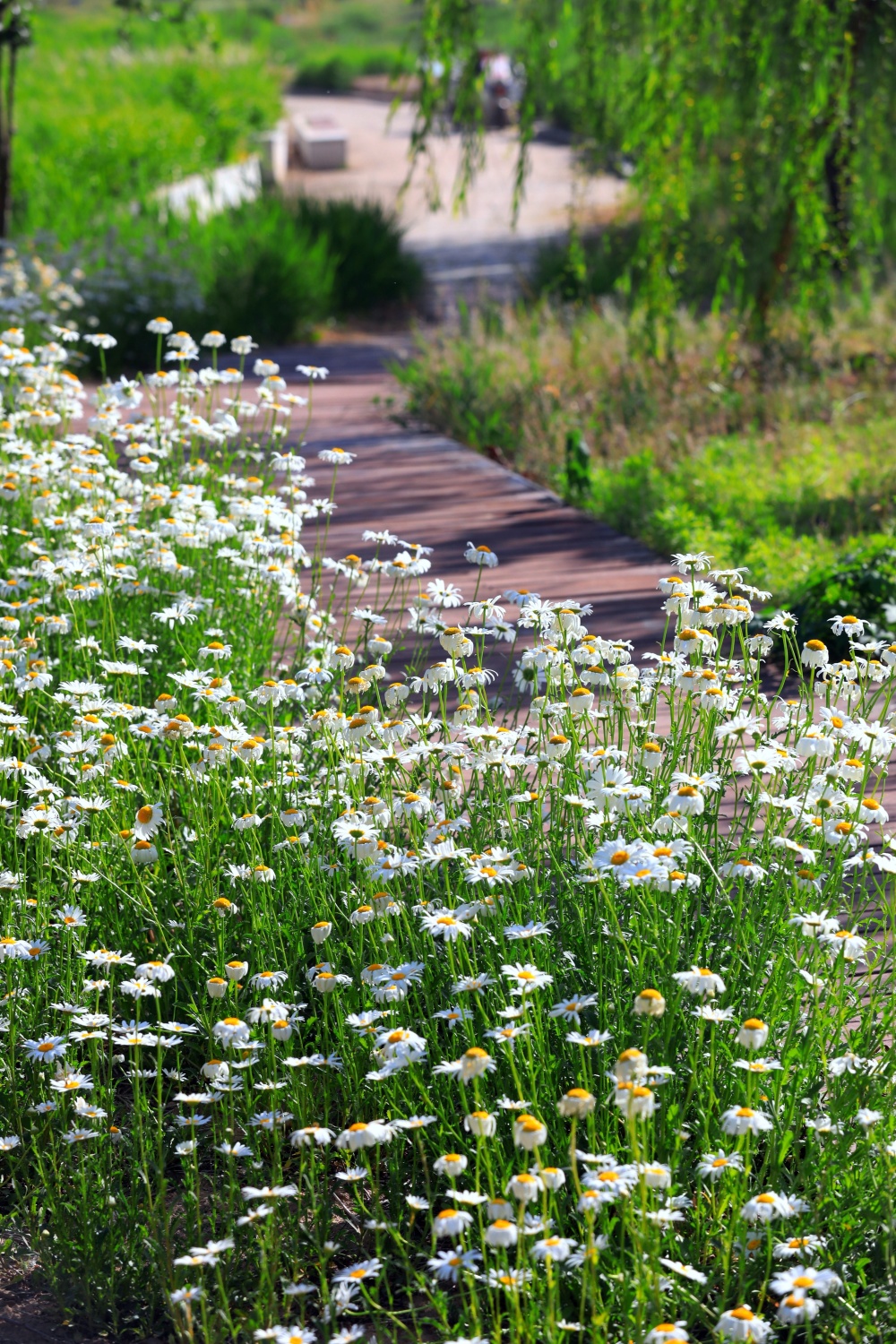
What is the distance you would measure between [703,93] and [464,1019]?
739cm

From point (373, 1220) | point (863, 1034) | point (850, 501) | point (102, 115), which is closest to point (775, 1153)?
point (863, 1034)

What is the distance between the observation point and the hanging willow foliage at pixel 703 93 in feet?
25.1

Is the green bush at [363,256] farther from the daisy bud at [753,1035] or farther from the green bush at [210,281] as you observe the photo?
the daisy bud at [753,1035]

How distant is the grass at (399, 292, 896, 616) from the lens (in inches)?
274

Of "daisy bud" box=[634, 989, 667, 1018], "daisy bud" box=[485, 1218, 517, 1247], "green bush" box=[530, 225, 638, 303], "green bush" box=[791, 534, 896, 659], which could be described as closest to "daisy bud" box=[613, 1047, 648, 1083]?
"daisy bud" box=[634, 989, 667, 1018]

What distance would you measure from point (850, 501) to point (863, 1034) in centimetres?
505

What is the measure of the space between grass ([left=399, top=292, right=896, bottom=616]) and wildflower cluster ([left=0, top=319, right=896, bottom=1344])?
306 centimetres

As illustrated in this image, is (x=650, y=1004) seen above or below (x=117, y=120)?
below

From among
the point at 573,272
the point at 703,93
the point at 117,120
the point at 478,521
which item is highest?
the point at 117,120

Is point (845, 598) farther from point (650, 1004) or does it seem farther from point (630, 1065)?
point (630, 1065)

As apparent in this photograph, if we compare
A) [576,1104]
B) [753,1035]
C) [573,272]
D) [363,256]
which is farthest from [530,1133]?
[363,256]

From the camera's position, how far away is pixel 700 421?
8953 millimetres

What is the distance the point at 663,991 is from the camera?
253 cm

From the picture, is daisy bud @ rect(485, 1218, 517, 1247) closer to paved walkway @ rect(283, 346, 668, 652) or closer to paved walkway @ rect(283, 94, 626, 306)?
paved walkway @ rect(283, 346, 668, 652)
